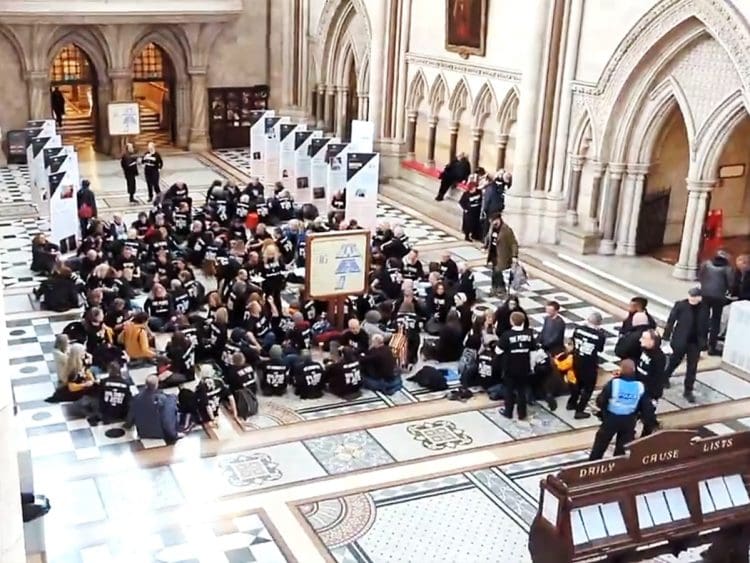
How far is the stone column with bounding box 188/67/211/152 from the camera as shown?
26062 millimetres

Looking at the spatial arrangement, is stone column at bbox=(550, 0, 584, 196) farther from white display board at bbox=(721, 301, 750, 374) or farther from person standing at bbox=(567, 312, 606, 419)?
person standing at bbox=(567, 312, 606, 419)

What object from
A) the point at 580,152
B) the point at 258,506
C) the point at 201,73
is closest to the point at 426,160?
the point at 580,152

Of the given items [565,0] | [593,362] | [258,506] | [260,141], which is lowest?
[258,506]

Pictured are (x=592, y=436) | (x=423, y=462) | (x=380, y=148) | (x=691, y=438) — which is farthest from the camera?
(x=380, y=148)

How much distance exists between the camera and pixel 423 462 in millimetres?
9703

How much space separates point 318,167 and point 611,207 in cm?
621

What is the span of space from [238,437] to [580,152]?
970 centimetres

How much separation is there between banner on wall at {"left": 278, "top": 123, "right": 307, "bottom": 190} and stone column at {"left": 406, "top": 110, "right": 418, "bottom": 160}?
10.1ft

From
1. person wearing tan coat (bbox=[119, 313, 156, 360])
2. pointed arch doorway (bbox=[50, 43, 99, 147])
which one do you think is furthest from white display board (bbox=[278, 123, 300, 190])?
person wearing tan coat (bbox=[119, 313, 156, 360])

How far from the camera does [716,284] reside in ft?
41.1

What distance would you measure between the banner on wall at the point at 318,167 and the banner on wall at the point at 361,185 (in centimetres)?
193

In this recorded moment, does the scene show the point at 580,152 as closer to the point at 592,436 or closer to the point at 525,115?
the point at 525,115

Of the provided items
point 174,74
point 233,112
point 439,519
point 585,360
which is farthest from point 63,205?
point 233,112

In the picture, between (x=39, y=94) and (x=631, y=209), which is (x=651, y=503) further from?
(x=39, y=94)
